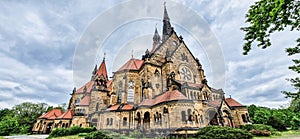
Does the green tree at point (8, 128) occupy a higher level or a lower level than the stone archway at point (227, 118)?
lower

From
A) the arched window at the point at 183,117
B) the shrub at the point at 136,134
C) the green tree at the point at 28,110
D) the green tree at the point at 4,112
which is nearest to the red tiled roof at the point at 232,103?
the arched window at the point at 183,117

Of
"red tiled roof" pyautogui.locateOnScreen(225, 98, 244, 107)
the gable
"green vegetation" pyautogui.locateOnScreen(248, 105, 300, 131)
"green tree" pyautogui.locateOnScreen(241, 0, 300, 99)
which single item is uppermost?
the gable

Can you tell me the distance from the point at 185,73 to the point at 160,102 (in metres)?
10.5

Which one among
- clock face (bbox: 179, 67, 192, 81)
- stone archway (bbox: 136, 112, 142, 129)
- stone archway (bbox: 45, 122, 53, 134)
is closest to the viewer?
stone archway (bbox: 136, 112, 142, 129)

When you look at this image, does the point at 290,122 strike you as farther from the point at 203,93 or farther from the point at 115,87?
the point at 115,87

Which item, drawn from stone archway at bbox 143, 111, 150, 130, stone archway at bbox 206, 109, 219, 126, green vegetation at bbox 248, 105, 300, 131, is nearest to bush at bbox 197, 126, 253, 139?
stone archway at bbox 206, 109, 219, 126

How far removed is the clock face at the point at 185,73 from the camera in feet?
87.9

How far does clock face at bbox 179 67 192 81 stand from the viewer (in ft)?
87.9

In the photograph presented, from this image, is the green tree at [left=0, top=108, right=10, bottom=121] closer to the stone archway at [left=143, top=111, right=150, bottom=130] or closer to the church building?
the church building

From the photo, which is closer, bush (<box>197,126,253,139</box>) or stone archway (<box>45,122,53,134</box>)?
bush (<box>197,126,253,139</box>)

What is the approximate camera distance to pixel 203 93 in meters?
22.5

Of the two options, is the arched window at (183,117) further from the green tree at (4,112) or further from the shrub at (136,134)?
the green tree at (4,112)

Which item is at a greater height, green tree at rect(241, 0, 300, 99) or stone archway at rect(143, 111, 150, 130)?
green tree at rect(241, 0, 300, 99)

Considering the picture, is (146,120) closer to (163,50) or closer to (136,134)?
(136,134)
